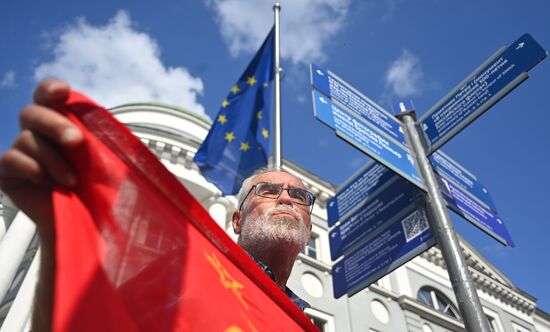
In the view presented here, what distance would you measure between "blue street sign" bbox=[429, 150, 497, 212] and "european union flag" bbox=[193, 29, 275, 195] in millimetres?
3487

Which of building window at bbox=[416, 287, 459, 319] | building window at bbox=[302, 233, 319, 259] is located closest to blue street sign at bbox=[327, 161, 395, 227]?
building window at bbox=[302, 233, 319, 259]

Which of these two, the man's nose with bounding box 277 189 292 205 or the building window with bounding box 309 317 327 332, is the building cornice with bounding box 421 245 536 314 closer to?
the building window with bounding box 309 317 327 332

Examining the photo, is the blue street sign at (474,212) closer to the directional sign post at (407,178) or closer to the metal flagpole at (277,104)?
the directional sign post at (407,178)

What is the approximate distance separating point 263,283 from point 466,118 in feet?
12.4

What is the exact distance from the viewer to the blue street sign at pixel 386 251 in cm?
441

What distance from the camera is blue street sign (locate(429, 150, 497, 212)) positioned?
199 inches

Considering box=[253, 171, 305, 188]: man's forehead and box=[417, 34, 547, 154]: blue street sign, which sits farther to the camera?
box=[417, 34, 547, 154]: blue street sign

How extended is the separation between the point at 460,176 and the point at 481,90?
126 centimetres

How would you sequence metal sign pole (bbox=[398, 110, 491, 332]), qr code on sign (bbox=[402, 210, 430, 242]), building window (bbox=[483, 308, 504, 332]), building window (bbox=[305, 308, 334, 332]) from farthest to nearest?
building window (bbox=[483, 308, 504, 332])
building window (bbox=[305, 308, 334, 332])
qr code on sign (bbox=[402, 210, 430, 242])
metal sign pole (bbox=[398, 110, 491, 332])

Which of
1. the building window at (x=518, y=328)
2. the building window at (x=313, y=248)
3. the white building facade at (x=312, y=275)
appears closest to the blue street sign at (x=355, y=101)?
the white building facade at (x=312, y=275)

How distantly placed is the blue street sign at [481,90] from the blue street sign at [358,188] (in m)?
0.64

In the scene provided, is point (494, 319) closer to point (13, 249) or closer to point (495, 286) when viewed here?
point (495, 286)

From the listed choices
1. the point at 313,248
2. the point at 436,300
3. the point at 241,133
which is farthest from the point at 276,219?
the point at 436,300

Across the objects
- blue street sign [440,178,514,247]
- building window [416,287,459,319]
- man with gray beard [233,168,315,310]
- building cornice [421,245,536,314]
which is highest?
building cornice [421,245,536,314]
